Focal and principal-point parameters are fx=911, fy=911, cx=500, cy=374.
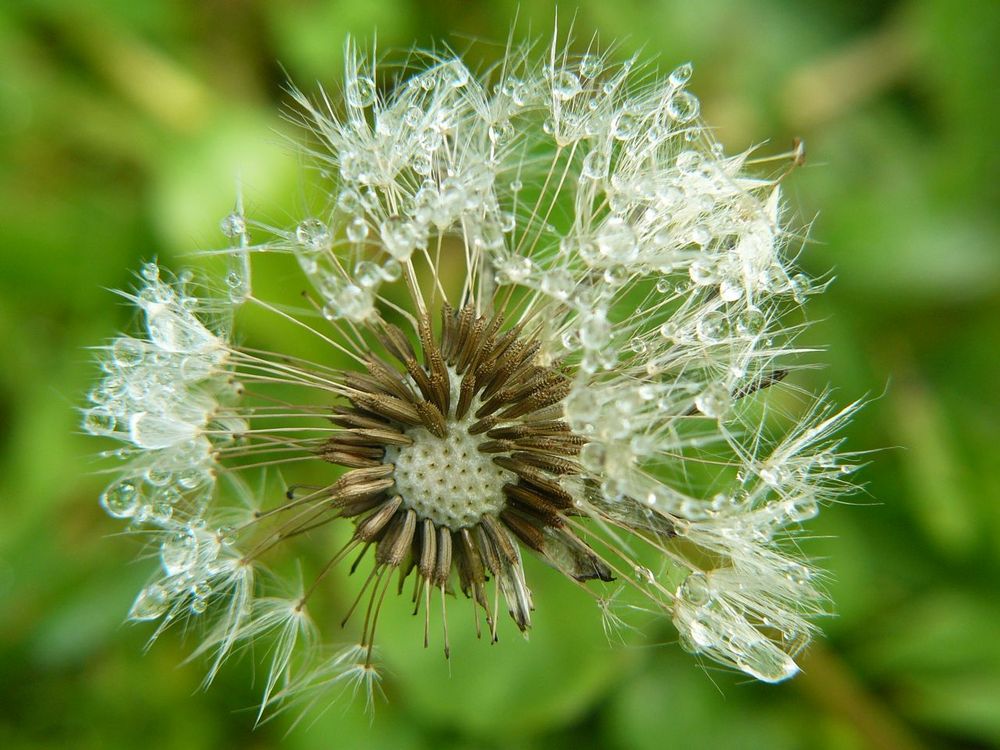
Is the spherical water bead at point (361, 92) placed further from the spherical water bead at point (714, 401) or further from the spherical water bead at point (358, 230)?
the spherical water bead at point (714, 401)

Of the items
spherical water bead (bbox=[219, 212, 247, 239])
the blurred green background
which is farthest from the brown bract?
the blurred green background

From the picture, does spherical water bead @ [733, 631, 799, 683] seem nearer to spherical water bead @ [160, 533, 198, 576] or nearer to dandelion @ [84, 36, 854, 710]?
dandelion @ [84, 36, 854, 710]

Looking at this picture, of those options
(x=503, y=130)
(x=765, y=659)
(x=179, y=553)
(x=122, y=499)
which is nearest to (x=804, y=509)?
(x=765, y=659)

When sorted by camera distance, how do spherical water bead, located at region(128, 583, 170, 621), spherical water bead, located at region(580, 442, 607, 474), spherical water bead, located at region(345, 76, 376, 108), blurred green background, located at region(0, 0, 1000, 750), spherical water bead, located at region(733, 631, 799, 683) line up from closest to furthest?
spherical water bead, located at region(580, 442, 607, 474), spherical water bead, located at region(733, 631, 799, 683), spherical water bead, located at region(128, 583, 170, 621), spherical water bead, located at region(345, 76, 376, 108), blurred green background, located at region(0, 0, 1000, 750)

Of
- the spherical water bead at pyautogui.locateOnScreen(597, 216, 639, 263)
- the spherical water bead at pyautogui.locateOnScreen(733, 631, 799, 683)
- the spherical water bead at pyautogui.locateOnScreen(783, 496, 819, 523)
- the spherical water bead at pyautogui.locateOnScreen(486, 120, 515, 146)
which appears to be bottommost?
the spherical water bead at pyautogui.locateOnScreen(733, 631, 799, 683)

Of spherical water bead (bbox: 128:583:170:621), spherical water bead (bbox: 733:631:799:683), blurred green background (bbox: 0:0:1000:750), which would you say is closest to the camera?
spherical water bead (bbox: 733:631:799:683)

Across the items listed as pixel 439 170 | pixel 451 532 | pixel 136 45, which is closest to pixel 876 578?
pixel 451 532

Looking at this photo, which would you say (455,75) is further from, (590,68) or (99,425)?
(99,425)
